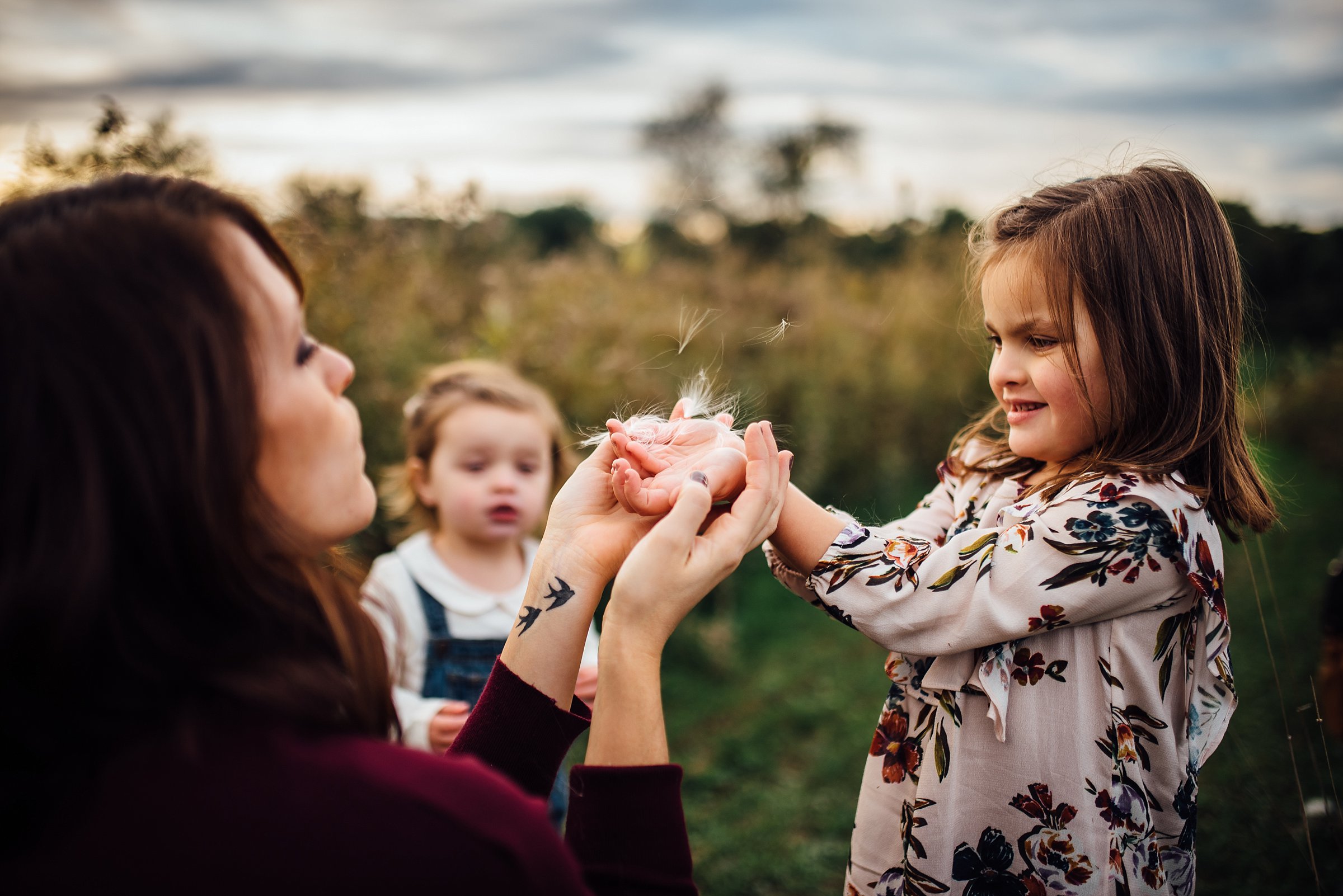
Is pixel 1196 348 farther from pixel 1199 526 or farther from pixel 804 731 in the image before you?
pixel 804 731

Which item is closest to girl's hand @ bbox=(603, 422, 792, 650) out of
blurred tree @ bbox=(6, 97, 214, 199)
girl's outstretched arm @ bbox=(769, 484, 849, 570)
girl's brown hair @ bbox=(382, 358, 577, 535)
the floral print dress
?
girl's outstretched arm @ bbox=(769, 484, 849, 570)

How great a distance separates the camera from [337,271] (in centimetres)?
442

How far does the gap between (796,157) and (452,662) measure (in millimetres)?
13403

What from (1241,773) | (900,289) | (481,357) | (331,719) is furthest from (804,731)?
(900,289)

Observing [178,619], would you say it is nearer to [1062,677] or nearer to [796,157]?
[1062,677]

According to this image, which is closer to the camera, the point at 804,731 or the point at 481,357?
the point at 481,357

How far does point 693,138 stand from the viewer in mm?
15594

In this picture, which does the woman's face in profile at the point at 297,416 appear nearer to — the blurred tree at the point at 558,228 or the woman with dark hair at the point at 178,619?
the woman with dark hair at the point at 178,619

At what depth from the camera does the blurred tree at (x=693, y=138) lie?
1533 centimetres

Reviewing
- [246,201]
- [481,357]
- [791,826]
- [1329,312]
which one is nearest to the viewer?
[246,201]

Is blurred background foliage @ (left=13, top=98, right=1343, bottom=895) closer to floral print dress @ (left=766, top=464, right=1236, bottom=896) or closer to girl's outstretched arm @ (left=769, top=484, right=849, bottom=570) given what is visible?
girl's outstretched arm @ (left=769, top=484, right=849, bottom=570)

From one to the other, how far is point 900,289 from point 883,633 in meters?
9.45

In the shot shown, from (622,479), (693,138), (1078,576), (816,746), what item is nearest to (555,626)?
(622,479)

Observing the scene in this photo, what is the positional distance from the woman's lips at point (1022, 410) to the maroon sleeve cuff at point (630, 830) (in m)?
1.16
